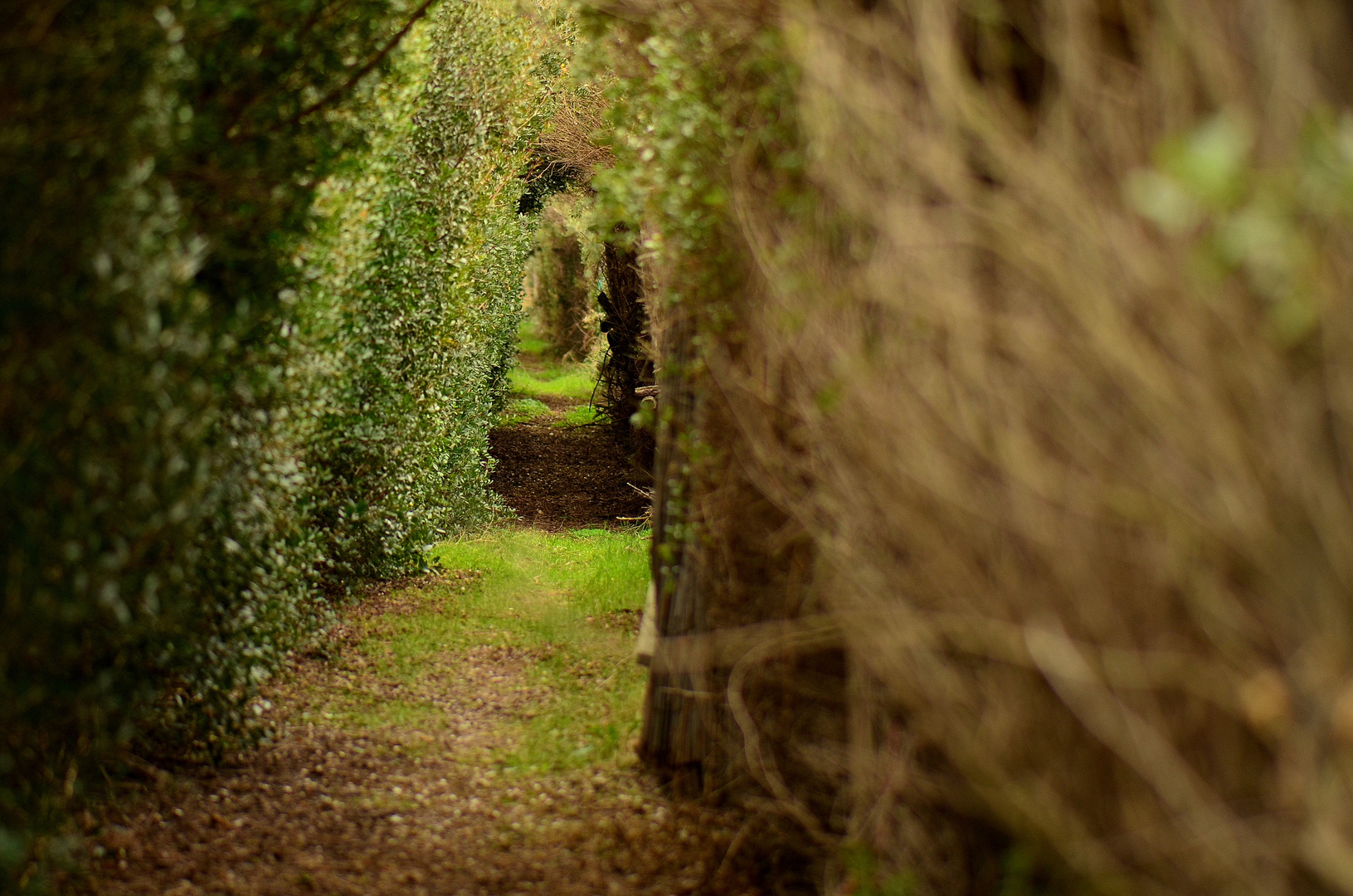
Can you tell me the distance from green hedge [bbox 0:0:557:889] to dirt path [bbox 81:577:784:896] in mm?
332

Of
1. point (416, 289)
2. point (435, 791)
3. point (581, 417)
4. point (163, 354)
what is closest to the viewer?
point (163, 354)

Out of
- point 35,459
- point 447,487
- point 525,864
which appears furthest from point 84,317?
point 447,487

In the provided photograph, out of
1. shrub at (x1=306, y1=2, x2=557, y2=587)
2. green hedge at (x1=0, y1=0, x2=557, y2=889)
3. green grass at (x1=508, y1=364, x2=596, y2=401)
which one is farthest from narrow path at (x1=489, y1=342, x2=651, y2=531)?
green hedge at (x1=0, y1=0, x2=557, y2=889)

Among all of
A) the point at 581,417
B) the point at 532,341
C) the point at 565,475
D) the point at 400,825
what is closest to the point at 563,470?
the point at 565,475

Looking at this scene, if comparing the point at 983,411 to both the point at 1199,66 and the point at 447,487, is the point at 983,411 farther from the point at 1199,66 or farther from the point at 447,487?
the point at 447,487

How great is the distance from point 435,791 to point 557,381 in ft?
63.5

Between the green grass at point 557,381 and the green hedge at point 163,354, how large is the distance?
1594cm

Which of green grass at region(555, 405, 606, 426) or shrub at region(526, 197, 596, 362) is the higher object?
shrub at region(526, 197, 596, 362)

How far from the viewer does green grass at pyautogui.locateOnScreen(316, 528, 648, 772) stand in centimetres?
569

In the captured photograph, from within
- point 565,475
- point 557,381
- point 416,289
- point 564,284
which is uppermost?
point 564,284

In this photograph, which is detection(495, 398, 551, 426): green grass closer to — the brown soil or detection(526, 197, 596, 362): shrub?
the brown soil

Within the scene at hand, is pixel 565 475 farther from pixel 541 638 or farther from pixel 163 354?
pixel 163 354

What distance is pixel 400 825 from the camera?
459cm

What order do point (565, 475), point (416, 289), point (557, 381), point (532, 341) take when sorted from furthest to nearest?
point (532, 341), point (557, 381), point (565, 475), point (416, 289)
